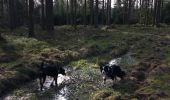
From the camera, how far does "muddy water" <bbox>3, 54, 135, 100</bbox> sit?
69.6 ft

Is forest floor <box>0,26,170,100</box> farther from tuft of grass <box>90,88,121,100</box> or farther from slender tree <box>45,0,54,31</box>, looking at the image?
slender tree <box>45,0,54,31</box>

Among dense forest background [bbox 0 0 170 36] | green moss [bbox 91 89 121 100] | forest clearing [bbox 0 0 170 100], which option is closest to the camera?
green moss [bbox 91 89 121 100]

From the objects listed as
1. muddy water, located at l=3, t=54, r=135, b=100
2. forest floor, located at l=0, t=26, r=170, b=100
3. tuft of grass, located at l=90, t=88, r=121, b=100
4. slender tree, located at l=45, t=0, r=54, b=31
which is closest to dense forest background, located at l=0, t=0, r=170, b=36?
slender tree, located at l=45, t=0, r=54, b=31

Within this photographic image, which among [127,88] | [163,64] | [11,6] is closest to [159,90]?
[127,88]

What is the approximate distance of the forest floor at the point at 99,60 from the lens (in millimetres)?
21781

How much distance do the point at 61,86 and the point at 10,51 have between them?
11153 millimetres

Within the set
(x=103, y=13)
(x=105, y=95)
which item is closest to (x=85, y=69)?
(x=105, y=95)

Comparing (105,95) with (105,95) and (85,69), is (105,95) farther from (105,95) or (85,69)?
(85,69)

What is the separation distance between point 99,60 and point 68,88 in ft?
33.0

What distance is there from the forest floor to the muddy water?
0.22ft

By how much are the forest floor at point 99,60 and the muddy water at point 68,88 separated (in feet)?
0.22

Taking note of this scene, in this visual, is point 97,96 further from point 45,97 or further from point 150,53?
point 150,53

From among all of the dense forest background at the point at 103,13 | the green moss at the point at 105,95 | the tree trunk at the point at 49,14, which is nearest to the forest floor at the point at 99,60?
the green moss at the point at 105,95

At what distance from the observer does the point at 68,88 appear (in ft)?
76.2
